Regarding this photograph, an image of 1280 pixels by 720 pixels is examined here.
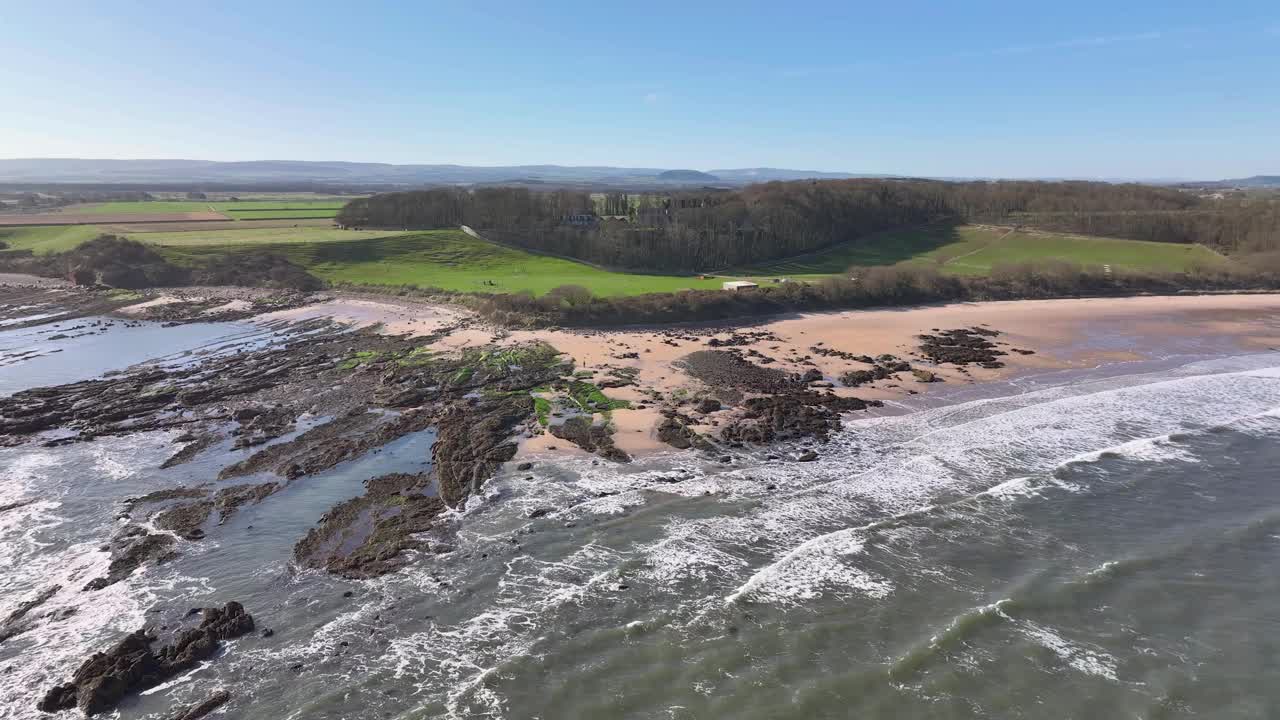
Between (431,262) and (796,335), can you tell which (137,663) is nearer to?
(796,335)

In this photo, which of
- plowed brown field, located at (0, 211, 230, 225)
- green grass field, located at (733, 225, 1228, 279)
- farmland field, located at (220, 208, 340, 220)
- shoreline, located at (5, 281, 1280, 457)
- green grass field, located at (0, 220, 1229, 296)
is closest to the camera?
shoreline, located at (5, 281, 1280, 457)

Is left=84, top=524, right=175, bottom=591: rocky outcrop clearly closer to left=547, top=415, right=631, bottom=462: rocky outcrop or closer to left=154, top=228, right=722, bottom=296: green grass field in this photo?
left=547, top=415, right=631, bottom=462: rocky outcrop

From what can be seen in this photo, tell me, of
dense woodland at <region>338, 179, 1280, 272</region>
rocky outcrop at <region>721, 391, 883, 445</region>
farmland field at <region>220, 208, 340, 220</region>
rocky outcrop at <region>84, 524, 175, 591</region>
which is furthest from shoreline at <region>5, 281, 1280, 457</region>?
farmland field at <region>220, 208, 340, 220</region>

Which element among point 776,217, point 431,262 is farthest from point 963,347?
point 431,262

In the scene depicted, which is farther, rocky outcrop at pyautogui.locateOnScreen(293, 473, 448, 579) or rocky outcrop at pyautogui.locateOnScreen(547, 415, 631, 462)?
rocky outcrop at pyautogui.locateOnScreen(547, 415, 631, 462)

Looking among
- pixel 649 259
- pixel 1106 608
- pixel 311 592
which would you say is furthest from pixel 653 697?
pixel 649 259

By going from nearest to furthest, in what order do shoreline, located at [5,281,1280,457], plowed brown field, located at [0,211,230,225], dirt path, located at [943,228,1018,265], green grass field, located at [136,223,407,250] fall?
shoreline, located at [5,281,1280,457] < green grass field, located at [136,223,407,250] < dirt path, located at [943,228,1018,265] < plowed brown field, located at [0,211,230,225]

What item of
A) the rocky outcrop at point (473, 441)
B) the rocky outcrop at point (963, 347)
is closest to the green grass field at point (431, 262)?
the rocky outcrop at point (963, 347)
